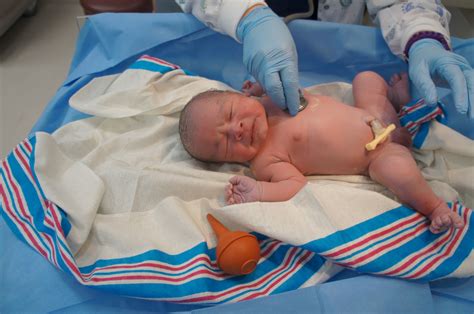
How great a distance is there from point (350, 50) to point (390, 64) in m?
0.12

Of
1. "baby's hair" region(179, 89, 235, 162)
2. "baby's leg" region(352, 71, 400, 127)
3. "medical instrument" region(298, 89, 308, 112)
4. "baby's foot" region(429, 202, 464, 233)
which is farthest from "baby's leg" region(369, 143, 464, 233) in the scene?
"baby's hair" region(179, 89, 235, 162)

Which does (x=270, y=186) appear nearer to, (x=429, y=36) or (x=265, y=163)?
(x=265, y=163)

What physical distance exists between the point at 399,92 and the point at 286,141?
0.35 metres

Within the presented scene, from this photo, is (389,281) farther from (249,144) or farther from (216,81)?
(216,81)

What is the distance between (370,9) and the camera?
3.82 ft

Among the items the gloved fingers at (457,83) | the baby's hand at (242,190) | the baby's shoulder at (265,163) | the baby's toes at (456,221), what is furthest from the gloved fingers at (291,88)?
the baby's toes at (456,221)

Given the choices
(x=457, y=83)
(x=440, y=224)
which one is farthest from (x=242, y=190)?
(x=457, y=83)

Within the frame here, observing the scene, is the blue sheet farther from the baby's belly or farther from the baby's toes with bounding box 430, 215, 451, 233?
the baby's belly

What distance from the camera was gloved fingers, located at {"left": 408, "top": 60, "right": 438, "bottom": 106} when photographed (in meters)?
0.87

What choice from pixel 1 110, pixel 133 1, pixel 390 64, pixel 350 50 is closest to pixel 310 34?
pixel 350 50

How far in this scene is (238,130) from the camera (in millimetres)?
951

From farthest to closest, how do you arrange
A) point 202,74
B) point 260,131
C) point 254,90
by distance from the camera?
point 202,74 < point 254,90 < point 260,131

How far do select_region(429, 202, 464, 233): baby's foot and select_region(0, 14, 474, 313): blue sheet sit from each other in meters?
0.12

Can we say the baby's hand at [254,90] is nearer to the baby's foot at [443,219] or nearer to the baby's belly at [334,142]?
Answer: the baby's belly at [334,142]
